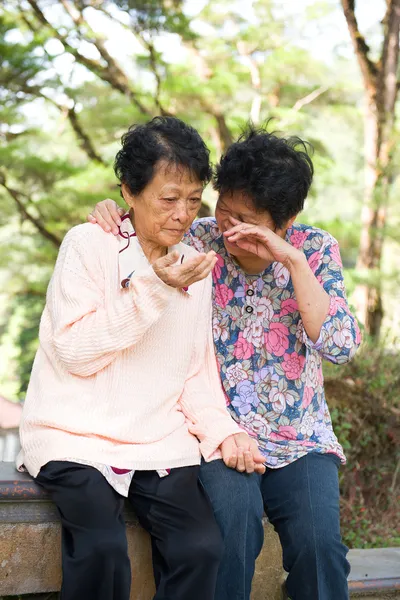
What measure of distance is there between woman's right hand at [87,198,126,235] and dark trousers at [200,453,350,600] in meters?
0.78

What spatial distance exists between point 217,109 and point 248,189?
24.5ft

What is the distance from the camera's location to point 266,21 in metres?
10.9

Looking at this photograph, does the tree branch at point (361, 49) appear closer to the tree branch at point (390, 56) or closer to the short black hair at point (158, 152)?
the tree branch at point (390, 56)

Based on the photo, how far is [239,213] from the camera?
7.63 feet

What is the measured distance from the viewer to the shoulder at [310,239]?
2461mm

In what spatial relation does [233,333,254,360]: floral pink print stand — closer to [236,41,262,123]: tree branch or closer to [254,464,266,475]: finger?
[254,464,266,475]: finger

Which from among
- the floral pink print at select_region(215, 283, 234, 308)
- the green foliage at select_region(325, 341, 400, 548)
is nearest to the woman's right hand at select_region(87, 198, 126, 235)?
the floral pink print at select_region(215, 283, 234, 308)

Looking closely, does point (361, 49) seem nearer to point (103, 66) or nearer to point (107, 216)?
point (103, 66)

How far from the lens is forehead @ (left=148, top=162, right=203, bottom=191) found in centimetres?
215

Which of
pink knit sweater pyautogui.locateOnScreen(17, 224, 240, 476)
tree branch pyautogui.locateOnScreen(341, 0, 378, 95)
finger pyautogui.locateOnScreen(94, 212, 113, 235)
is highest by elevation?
tree branch pyautogui.locateOnScreen(341, 0, 378, 95)

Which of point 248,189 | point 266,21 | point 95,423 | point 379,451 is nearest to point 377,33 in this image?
point 266,21

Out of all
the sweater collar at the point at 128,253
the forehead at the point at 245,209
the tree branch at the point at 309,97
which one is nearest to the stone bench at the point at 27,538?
the sweater collar at the point at 128,253

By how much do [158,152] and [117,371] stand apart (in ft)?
2.14

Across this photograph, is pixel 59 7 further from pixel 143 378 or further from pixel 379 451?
pixel 143 378
